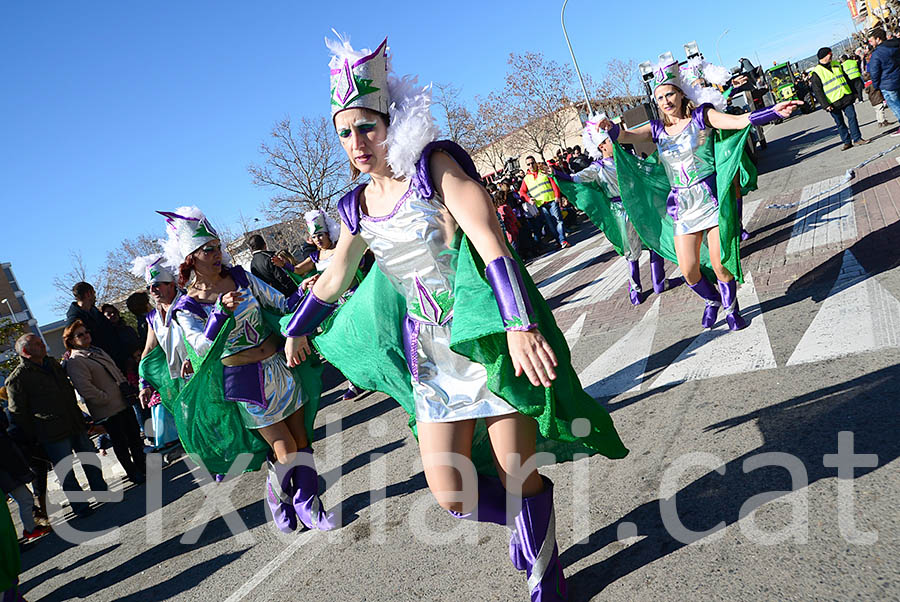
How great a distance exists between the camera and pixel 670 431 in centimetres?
394

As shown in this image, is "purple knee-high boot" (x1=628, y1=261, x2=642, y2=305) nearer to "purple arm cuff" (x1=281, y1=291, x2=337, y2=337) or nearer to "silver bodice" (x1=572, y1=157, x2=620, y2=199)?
"silver bodice" (x1=572, y1=157, x2=620, y2=199)

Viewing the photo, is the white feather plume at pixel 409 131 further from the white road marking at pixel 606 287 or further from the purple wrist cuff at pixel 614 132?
the white road marking at pixel 606 287

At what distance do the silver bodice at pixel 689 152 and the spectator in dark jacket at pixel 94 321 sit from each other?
6.79 metres

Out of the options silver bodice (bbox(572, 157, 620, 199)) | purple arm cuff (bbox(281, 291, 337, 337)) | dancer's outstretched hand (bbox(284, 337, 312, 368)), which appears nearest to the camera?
purple arm cuff (bbox(281, 291, 337, 337))

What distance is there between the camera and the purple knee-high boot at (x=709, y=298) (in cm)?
555

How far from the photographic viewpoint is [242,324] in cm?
425

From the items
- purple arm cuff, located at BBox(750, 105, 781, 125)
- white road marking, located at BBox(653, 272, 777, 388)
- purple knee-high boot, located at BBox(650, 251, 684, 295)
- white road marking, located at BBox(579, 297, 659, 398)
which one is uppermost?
purple arm cuff, located at BBox(750, 105, 781, 125)

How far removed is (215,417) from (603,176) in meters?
5.18

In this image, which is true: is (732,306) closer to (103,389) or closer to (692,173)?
(692,173)

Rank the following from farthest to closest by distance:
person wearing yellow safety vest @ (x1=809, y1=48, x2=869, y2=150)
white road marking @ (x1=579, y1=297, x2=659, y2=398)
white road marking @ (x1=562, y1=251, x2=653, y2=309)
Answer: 1. person wearing yellow safety vest @ (x1=809, y1=48, x2=869, y2=150)
2. white road marking @ (x1=562, y1=251, x2=653, y2=309)
3. white road marking @ (x1=579, y1=297, x2=659, y2=398)

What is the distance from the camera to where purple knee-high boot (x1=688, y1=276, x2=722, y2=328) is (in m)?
5.55

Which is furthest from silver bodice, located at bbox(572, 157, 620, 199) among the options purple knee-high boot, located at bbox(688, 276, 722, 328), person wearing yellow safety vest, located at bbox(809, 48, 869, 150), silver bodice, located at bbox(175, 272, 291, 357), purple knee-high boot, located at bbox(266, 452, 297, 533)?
person wearing yellow safety vest, located at bbox(809, 48, 869, 150)

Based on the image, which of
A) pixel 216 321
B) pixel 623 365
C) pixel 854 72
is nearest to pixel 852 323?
pixel 623 365

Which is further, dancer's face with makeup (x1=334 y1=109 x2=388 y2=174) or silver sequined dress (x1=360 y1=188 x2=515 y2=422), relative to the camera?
dancer's face with makeup (x1=334 y1=109 x2=388 y2=174)
